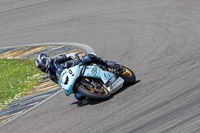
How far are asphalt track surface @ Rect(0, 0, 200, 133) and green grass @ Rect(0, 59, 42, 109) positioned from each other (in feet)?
5.34

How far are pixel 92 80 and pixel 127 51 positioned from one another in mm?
3429

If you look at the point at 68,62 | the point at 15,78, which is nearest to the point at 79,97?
the point at 68,62

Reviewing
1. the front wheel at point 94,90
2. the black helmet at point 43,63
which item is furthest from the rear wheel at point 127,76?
the black helmet at point 43,63

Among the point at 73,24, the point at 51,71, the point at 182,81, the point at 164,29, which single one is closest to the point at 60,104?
the point at 51,71

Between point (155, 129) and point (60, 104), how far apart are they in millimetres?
3918

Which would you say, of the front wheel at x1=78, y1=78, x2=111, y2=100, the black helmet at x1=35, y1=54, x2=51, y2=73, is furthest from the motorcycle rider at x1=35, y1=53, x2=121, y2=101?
the front wheel at x1=78, y1=78, x2=111, y2=100

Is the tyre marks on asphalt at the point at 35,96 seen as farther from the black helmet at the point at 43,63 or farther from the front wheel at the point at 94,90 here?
the front wheel at the point at 94,90

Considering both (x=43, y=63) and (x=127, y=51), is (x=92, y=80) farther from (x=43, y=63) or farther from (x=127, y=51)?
(x=127, y=51)

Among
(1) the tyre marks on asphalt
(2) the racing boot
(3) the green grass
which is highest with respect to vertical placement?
(2) the racing boot

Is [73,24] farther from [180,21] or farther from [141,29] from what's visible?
[180,21]

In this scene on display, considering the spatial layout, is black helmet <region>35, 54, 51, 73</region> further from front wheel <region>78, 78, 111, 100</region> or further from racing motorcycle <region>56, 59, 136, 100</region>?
front wheel <region>78, 78, 111, 100</region>

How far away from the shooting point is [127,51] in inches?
543

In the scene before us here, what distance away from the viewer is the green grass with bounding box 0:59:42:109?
45.1 feet

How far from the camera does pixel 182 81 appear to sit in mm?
10156
